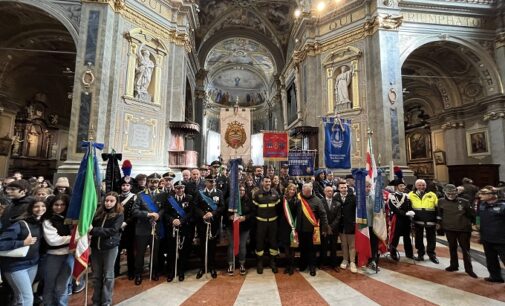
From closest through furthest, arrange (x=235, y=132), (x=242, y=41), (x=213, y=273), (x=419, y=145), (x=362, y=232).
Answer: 1. (x=213, y=273)
2. (x=362, y=232)
3. (x=235, y=132)
4. (x=419, y=145)
5. (x=242, y=41)

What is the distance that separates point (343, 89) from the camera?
35.0 feet

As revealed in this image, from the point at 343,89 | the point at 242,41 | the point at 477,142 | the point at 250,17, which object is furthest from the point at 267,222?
the point at 242,41

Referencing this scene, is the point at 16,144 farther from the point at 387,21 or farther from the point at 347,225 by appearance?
the point at 387,21

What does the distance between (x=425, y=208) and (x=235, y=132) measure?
5.12m

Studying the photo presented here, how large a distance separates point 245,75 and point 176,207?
2367 centimetres

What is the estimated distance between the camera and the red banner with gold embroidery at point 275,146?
25.7ft

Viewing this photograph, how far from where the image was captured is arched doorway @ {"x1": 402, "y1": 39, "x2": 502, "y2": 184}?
10.9 metres

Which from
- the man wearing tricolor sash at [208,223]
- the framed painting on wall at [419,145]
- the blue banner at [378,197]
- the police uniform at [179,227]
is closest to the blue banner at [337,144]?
→ the blue banner at [378,197]

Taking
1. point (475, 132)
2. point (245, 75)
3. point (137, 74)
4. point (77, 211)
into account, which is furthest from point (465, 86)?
point (245, 75)

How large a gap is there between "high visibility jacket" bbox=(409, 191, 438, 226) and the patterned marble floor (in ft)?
2.96

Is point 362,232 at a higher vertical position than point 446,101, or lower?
lower

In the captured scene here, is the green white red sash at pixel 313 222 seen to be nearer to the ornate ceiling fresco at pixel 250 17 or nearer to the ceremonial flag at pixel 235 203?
the ceremonial flag at pixel 235 203

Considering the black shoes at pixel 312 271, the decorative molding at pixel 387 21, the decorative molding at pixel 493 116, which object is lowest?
the black shoes at pixel 312 271

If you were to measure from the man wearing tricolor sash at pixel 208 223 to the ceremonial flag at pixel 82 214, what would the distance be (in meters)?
1.64
